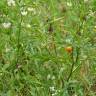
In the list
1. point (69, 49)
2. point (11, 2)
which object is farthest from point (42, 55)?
point (11, 2)

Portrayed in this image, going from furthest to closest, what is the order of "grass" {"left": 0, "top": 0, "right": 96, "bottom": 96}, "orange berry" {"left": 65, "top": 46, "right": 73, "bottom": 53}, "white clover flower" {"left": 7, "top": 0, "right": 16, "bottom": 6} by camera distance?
"white clover flower" {"left": 7, "top": 0, "right": 16, "bottom": 6} → "orange berry" {"left": 65, "top": 46, "right": 73, "bottom": 53} → "grass" {"left": 0, "top": 0, "right": 96, "bottom": 96}

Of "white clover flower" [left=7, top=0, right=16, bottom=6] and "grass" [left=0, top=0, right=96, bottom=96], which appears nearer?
"grass" [left=0, top=0, right=96, bottom=96]

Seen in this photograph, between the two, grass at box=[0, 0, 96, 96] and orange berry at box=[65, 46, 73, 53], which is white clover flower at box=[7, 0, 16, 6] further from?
orange berry at box=[65, 46, 73, 53]

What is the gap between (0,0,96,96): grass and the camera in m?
3.12

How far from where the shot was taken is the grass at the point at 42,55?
3.12 metres

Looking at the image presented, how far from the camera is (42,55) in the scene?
10.4ft

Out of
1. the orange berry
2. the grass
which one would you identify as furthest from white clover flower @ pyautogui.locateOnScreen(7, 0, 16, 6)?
the orange berry

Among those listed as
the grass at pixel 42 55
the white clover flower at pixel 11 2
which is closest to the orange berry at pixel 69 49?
the grass at pixel 42 55

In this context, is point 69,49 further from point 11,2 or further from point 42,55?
point 11,2

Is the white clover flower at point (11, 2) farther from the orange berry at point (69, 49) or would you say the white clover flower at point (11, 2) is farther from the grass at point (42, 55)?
the orange berry at point (69, 49)

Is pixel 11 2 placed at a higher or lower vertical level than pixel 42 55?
higher

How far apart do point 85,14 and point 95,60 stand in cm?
34

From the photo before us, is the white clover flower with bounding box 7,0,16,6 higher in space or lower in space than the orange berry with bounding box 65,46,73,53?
higher

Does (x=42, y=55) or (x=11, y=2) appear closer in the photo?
(x=42, y=55)
